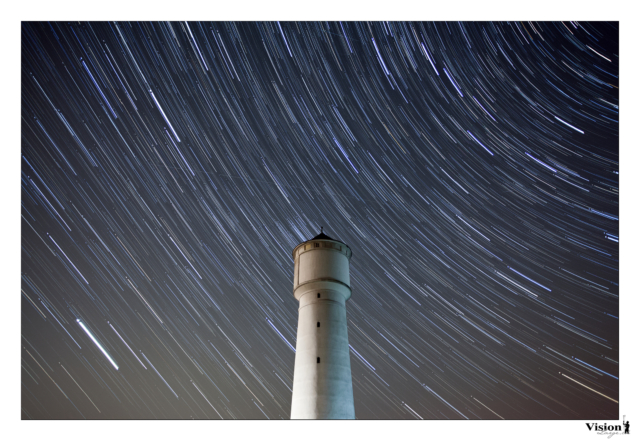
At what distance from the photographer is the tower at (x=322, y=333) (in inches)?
484

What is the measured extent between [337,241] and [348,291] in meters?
1.80

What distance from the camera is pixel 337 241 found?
15352 millimetres

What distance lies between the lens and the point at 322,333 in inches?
519

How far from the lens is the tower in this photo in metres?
12.3

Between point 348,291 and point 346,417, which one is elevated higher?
point 348,291
